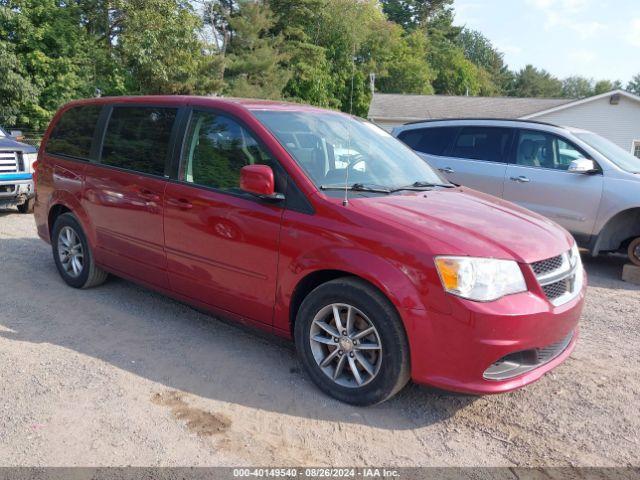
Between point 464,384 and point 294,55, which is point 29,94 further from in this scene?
point 294,55

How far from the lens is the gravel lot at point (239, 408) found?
9.78 feet

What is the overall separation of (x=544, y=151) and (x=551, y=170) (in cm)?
32

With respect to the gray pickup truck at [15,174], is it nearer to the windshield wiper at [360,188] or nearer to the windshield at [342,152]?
the windshield at [342,152]

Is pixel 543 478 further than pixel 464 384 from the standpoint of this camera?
No

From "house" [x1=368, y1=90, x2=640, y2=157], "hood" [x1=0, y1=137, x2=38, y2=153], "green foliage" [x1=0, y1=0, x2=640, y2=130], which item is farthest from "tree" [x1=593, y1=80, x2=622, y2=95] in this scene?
"hood" [x1=0, y1=137, x2=38, y2=153]

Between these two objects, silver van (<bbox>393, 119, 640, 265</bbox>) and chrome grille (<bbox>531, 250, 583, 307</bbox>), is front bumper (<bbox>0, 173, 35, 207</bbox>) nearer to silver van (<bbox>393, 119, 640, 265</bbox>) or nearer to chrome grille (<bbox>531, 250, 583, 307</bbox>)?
silver van (<bbox>393, 119, 640, 265</bbox>)

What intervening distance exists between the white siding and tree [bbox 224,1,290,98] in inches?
775

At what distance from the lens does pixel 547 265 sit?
3348 millimetres

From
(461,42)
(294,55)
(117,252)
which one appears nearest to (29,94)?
(117,252)

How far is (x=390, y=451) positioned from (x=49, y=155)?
4702 millimetres

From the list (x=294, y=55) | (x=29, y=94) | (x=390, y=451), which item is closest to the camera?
(x=390, y=451)

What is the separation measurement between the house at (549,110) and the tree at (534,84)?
6020cm

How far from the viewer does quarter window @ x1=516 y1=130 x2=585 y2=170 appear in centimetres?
741

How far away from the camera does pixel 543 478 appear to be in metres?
2.83
